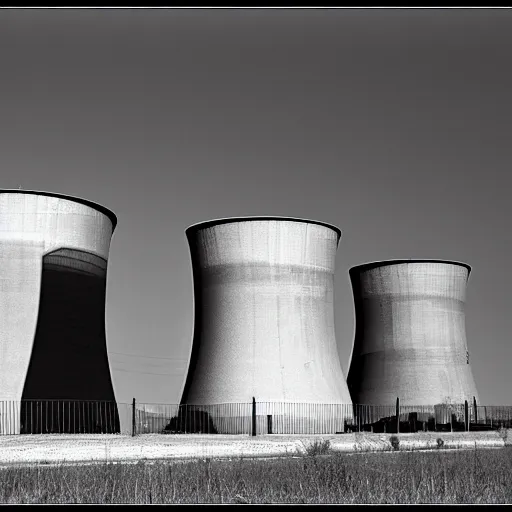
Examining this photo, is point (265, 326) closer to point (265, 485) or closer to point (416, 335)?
point (416, 335)

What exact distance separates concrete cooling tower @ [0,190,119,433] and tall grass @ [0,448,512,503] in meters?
9.41

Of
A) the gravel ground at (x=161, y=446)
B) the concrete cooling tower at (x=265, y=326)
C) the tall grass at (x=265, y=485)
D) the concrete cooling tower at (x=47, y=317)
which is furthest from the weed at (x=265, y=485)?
the concrete cooling tower at (x=265, y=326)

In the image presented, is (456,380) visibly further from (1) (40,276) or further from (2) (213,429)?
(1) (40,276)

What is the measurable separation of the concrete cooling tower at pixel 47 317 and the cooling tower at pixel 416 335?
842cm

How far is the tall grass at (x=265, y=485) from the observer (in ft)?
21.0

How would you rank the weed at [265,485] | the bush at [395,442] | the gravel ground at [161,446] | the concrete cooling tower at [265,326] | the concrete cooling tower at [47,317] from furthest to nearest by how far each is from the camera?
the concrete cooling tower at [265,326], the concrete cooling tower at [47,317], the bush at [395,442], the gravel ground at [161,446], the weed at [265,485]

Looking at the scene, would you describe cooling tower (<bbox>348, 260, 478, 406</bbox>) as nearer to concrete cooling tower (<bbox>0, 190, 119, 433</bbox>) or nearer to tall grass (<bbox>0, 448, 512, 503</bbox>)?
concrete cooling tower (<bbox>0, 190, 119, 433</bbox>)

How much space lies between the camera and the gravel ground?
1230 centimetres

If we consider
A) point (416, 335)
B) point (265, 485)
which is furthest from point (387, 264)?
point (265, 485)

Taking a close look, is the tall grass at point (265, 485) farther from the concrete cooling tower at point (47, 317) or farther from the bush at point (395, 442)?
the concrete cooling tower at point (47, 317)

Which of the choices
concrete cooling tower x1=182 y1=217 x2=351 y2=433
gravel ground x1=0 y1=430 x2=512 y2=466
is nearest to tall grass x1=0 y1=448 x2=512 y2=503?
gravel ground x1=0 y1=430 x2=512 y2=466

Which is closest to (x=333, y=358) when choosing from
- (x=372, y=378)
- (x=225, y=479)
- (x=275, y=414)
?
(x=275, y=414)

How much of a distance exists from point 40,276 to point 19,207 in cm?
150

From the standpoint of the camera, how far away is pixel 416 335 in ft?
78.2
